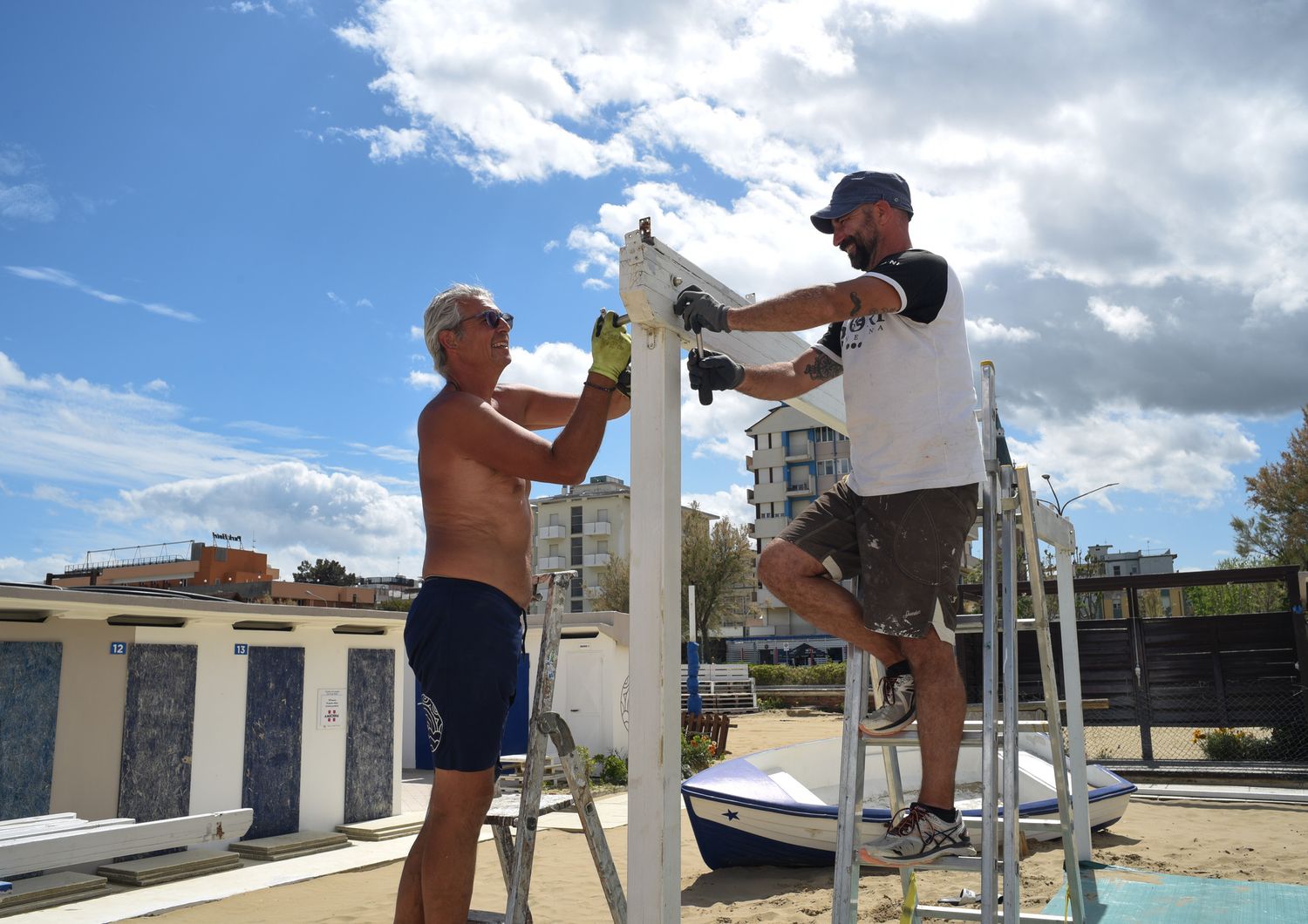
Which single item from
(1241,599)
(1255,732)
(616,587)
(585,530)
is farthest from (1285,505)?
(585,530)

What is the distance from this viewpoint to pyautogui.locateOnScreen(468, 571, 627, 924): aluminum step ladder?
2.68m

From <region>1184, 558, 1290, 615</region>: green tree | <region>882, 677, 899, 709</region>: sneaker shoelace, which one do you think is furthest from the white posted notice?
<region>1184, 558, 1290, 615</region>: green tree

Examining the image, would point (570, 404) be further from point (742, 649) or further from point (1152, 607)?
point (742, 649)

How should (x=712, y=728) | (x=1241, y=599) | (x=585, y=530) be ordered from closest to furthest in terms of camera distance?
(x=712, y=728) < (x=1241, y=599) < (x=585, y=530)

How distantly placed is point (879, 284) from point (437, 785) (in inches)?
77.1

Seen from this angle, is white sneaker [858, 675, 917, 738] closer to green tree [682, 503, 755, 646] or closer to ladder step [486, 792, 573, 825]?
ladder step [486, 792, 573, 825]

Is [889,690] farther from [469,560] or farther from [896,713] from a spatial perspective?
[469,560]

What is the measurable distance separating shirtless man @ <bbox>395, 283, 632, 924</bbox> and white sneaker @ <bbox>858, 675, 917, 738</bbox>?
1.09 m

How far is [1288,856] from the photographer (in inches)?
255

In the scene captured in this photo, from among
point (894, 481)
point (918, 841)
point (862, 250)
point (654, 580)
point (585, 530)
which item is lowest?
point (918, 841)

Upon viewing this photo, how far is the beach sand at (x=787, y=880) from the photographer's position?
5.81 metres

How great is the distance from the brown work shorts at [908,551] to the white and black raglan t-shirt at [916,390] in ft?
0.18

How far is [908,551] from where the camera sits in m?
2.81

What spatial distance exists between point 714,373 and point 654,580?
2.23 feet
